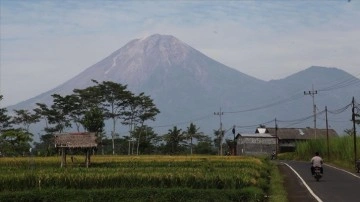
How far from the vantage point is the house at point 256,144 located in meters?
88.4

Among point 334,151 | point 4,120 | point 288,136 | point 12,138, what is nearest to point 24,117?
point 4,120

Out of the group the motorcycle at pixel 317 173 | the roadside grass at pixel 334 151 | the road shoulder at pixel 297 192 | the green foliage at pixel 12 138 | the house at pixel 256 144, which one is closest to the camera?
the road shoulder at pixel 297 192

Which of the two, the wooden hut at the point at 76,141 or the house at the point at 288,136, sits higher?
the house at the point at 288,136

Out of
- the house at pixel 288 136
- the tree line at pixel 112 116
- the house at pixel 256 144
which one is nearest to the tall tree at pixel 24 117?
the tree line at pixel 112 116

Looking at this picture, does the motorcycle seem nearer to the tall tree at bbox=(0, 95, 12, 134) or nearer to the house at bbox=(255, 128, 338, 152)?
the tall tree at bbox=(0, 95, 12, 134)

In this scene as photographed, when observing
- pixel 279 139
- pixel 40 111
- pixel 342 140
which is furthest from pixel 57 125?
pixel 342 140

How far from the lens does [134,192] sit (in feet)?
70.0

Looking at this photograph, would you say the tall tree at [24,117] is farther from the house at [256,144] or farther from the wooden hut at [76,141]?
the wooden hut at [76,141]

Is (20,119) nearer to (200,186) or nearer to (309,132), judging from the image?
(309,132)

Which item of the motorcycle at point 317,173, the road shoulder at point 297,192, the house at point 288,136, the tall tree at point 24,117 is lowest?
the road shoulder at point 297,192

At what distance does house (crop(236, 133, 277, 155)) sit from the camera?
88.4m

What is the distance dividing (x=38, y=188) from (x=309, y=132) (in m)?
80.2

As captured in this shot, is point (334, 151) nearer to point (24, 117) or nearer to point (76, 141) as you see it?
point (76, 141)

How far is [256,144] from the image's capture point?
88.8 metres
